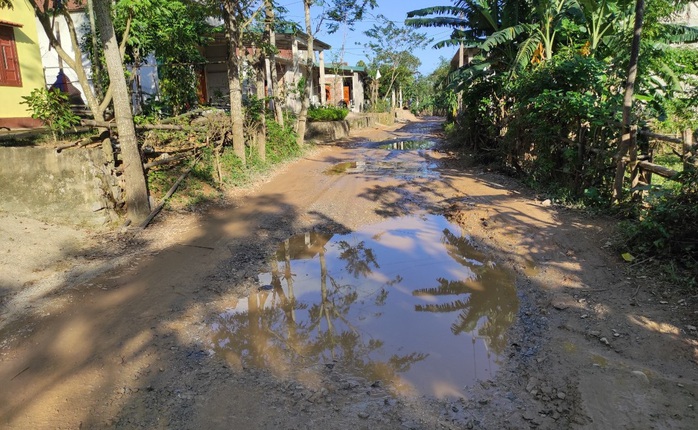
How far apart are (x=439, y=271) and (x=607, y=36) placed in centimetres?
904

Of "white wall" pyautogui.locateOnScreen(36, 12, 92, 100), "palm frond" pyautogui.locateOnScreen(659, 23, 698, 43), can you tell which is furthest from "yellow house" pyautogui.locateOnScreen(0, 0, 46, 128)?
"palm frond" pyautogui.locateOnScreen(659, 23, 698, 43)

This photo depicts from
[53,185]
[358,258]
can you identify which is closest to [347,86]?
[53,185]

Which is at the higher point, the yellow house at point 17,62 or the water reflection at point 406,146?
the yellow house at point 17,62

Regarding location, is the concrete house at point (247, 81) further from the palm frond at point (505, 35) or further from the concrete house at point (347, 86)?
the concrete house at point (347, 86)

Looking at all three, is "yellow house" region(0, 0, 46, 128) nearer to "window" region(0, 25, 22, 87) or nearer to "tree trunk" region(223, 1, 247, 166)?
"window" region(0, 25, 22, 87)

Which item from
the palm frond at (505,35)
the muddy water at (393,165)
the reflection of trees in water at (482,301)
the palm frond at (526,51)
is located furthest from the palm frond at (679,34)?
the reflection of trees in water at (482,301)

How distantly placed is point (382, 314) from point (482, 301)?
1.15 metres

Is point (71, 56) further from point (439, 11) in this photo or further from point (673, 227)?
point (673, 227)

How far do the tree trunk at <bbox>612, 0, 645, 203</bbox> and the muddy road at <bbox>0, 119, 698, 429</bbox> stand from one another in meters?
0.75

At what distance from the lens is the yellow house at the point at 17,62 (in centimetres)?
1226

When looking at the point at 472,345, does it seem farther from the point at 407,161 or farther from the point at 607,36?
the point at 407,161

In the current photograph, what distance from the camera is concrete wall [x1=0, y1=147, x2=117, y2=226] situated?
7266mm

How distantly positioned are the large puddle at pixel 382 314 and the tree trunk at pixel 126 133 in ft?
8.93

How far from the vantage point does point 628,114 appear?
6.90 meters
